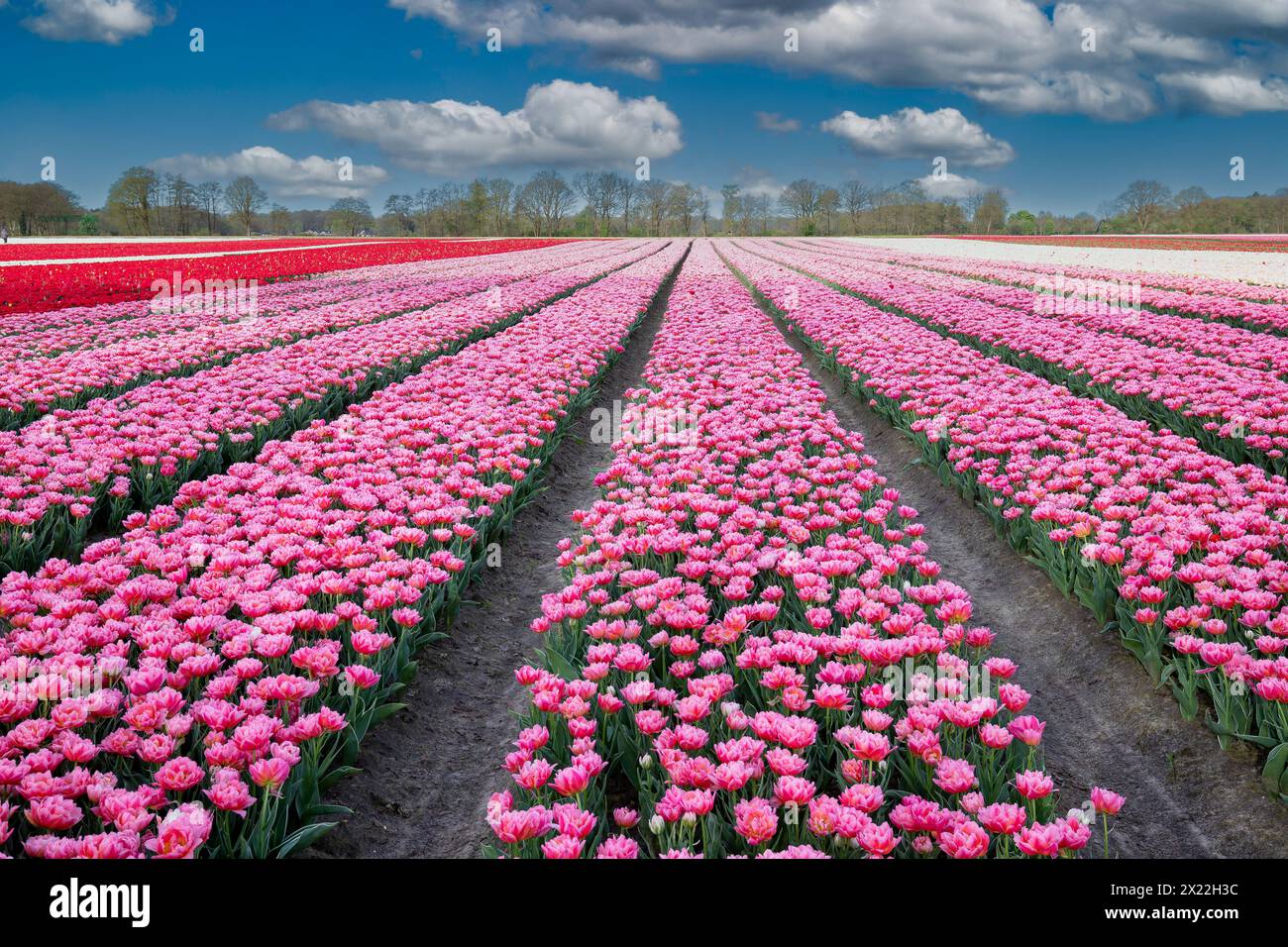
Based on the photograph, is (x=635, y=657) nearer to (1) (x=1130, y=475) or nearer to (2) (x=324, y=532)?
(2) (x=324, y=532)

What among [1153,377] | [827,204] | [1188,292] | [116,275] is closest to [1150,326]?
[1153,377]

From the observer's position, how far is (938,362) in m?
9.43

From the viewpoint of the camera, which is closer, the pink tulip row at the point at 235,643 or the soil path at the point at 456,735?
the pink tulip row at the point at 235,643

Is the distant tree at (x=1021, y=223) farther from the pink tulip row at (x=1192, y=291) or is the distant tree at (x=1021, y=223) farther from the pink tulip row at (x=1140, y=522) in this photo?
the pink tulip row at (x=1140, y=522)

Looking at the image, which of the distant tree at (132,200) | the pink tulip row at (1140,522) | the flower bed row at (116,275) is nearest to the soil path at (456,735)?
the pink tulip row at (1140,522)

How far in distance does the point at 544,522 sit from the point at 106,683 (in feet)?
12.4

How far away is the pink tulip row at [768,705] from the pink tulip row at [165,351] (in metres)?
6.37

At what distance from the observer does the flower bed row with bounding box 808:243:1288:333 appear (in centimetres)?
1288

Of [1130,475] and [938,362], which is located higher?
[938,362]

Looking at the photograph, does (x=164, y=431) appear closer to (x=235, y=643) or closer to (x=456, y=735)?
(x=235, y=643)

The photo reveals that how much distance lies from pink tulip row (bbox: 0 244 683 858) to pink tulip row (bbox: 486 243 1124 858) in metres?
0.74

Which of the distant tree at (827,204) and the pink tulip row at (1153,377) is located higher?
the distant tree at (827,204)

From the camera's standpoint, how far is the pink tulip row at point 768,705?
2.33m
